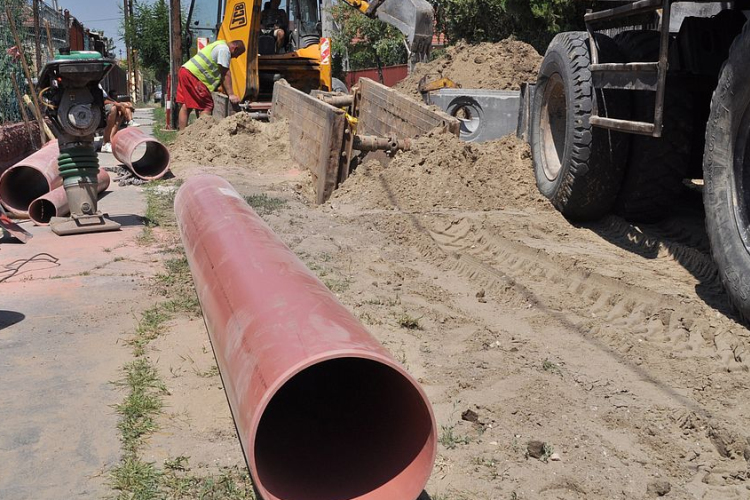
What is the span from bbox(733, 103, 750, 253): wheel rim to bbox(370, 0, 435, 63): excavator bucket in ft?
22.3

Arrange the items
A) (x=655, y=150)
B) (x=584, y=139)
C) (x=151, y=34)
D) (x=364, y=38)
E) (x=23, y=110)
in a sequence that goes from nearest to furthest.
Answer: (x=655, y=150) < (x=584, y=139) < (x=23, y=110) < (x=364, y=38) < (x=151, y=34)

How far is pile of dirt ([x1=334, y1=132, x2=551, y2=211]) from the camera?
7.69 metres

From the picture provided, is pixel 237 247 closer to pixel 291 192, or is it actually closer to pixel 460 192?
pixel 460 192

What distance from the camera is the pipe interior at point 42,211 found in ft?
26.3

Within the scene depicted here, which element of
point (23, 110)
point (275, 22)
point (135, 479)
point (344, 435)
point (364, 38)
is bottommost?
point (135, 479)

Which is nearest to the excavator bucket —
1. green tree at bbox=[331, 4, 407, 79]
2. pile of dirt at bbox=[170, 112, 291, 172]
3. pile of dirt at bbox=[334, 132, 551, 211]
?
pile of dirt at bbox=[170, 112, 291, 172]

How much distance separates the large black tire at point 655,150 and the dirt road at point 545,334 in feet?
0.68

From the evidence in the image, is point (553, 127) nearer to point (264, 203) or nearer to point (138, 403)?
point (264, 203)

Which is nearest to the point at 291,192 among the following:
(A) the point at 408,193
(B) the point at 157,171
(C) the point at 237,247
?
(A) the point at 408,193

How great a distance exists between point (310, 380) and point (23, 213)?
19.9 feet

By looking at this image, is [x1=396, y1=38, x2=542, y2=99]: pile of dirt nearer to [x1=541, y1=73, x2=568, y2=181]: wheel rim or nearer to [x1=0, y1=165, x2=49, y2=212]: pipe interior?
[x1=541, y1=73, x2=568, y2=181]: wheel rim

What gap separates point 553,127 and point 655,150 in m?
1.75

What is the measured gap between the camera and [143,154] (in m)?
11.8

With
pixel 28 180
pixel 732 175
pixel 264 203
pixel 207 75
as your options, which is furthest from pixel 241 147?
pixel 732 175
